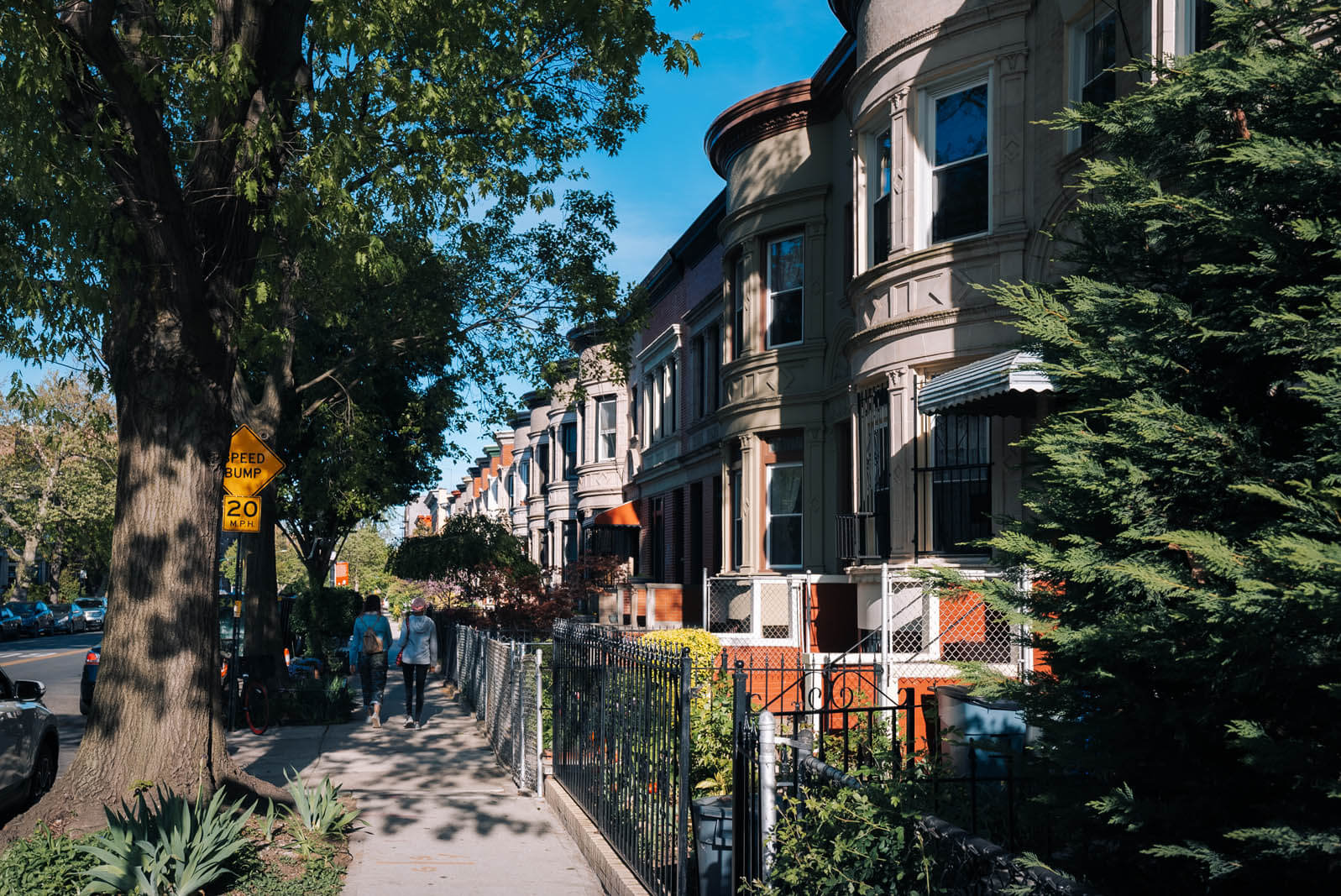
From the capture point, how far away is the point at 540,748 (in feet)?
38.0

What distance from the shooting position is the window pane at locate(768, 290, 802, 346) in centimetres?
1969

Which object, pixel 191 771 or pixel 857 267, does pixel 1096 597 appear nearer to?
pixel 191 771

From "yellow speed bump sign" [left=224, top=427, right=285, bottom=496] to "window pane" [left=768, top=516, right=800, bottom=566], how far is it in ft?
29.8

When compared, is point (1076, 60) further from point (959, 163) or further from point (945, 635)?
point (945, 635)

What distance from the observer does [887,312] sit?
49.5 ft

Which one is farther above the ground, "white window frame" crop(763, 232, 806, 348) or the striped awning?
"white window frame" crop(763, 232, 806, 348)

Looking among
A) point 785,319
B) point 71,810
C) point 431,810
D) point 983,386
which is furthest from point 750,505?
point 71,810

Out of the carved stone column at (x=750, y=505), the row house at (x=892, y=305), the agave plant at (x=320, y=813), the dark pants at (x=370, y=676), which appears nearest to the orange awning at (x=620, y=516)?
the row house at (x=892, y=305)

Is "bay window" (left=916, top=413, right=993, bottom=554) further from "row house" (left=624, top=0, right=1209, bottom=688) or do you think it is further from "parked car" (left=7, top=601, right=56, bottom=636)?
"parked car" (left=7, top=601, right=56, bottom=636)

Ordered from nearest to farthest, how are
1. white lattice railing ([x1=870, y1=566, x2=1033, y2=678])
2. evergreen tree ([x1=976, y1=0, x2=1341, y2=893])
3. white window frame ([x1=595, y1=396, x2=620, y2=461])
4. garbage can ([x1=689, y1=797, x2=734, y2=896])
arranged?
evergreen tree ([x1=976, y1=0, x2=1341, y2=893]) < garbage can ([x1=689, y1=797, x2=734, y2=896]) < white lattice railing ([x1=870, y1=566, x2=1033, y2=678]) < white window frame ([x1=595, y1=396, x2=620, y2=461])

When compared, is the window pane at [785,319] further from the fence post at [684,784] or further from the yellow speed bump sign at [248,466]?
the fence post at [684,784]

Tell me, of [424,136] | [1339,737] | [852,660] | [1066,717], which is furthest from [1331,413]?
[852,660]

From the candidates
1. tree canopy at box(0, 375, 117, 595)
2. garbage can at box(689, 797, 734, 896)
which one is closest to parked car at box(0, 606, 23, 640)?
tree canopy at box(0, 375, 117, 595)

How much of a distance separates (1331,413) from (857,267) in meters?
13.3
